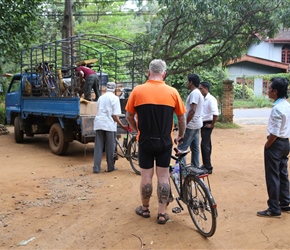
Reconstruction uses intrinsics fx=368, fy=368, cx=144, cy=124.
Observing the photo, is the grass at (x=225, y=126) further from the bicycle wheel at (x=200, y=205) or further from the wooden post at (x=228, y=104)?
the bicycle wheel at (x=200, y=205)

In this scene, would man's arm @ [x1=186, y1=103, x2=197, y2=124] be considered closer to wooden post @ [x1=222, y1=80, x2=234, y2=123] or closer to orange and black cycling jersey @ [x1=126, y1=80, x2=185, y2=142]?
orange and black cycling jersey @ [x1=126, y1=80, x2=185, y2=142]

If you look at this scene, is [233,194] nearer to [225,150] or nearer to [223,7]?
[225,150]

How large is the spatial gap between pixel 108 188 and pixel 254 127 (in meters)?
10.4

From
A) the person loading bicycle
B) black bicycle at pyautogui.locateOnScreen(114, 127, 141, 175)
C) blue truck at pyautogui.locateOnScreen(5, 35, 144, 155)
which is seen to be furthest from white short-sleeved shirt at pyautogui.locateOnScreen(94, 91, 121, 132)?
the person loading bicycle

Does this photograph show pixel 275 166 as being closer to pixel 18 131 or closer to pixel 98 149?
pixel 98 149

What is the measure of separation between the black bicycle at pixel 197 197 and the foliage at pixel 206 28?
786 cm

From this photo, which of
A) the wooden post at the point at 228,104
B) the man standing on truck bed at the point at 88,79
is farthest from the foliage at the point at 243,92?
the man standing on truck bed at the point at 88,79

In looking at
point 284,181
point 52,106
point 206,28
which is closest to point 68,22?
point 206,28

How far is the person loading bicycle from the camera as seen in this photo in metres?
3.88

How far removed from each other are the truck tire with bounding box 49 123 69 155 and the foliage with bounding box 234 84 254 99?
20.7 m

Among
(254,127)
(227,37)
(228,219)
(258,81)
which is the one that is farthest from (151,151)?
(258,81)

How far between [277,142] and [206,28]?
347 inches

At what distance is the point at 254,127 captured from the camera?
48.9 ft

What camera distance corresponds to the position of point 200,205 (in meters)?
3.94
